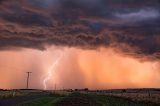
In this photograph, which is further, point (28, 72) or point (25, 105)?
point (28, 72)

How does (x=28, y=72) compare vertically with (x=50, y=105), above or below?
above

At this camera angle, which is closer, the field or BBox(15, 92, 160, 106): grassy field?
BBox(15, 92, 160, 106): grassy field

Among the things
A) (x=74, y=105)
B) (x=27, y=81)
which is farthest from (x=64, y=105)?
(x=27, y=81)

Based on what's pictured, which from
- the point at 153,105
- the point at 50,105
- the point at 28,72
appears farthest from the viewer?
the point at 28,72

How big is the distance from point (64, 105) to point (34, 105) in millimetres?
4133

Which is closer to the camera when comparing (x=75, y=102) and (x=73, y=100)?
(x=75, y=102)

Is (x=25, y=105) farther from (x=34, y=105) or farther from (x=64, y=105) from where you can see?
(x=64, y=105)

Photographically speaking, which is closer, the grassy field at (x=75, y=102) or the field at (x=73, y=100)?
the grassy field at (x=75, y=102)

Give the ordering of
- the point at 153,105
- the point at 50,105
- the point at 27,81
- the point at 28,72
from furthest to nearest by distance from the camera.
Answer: the point at 28,72, the point at 27,81, the point at 153,105, the point at 50,105

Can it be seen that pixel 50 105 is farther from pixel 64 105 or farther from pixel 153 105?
pixel 153 105

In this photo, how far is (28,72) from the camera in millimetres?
198000

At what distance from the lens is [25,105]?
41.5 meters

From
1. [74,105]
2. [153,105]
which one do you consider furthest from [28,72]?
[74,105]

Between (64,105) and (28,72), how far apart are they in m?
160
